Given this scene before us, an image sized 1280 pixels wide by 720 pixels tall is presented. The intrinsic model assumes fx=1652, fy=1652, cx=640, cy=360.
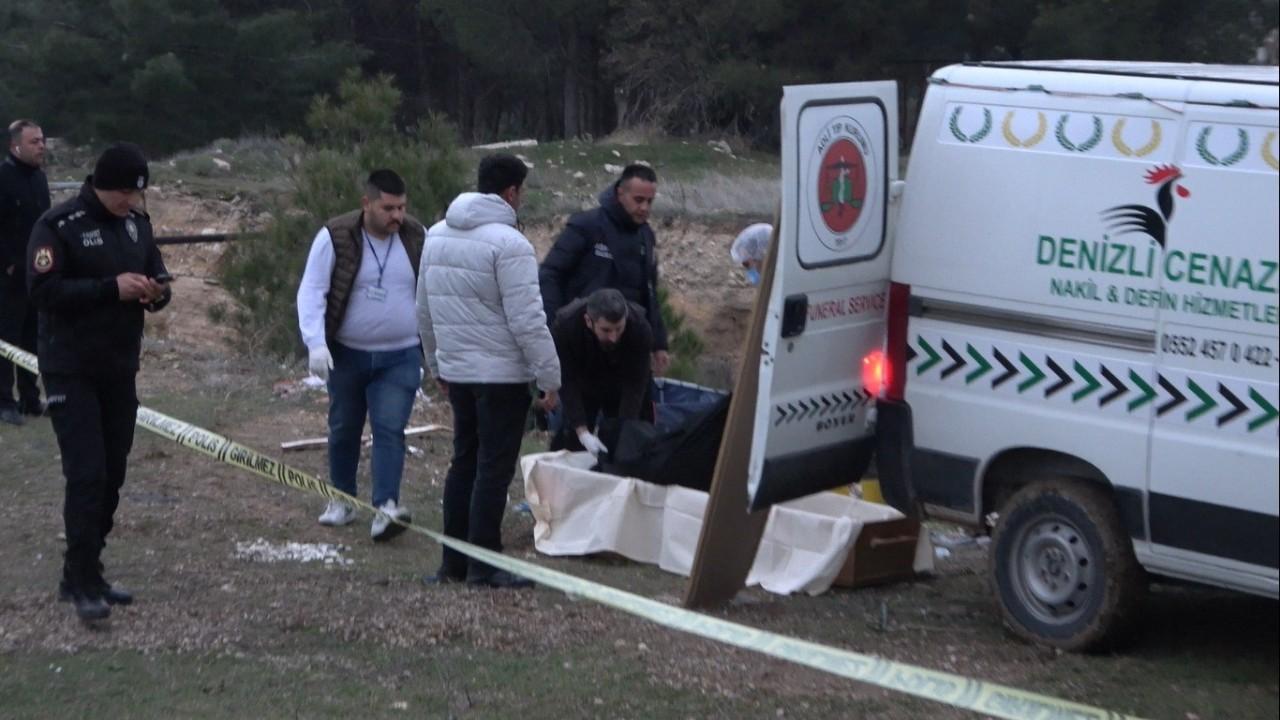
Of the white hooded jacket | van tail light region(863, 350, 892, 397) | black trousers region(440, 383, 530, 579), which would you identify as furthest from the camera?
black trousers region(440, 383, 530, 579)

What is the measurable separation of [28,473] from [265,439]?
5.38ft

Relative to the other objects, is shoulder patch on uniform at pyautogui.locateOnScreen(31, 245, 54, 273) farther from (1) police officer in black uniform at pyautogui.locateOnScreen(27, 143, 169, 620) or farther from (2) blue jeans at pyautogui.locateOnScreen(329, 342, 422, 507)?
(2) blue jeans at pyautogui.locateOnScreen(329, 342, 422, 507)

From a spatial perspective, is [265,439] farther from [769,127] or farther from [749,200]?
[769,127]

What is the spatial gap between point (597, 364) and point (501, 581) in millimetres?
1450

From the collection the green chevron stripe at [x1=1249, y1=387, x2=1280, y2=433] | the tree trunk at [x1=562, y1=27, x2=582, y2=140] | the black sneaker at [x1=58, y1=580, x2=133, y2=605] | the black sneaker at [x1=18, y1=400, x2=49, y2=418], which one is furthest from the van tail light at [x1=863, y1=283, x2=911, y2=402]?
the tree trunk at [x1=562, y1=27, x2=582, y2=140]

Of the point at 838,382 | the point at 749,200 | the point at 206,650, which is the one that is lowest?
the point at 749,200

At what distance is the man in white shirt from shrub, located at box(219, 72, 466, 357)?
20.3 ft

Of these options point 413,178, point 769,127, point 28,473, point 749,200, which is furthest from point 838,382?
point 769,127

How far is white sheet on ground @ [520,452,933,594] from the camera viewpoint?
734cm

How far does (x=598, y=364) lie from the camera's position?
26.9 ft

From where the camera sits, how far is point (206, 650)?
605 centimetres

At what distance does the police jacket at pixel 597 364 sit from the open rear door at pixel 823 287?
1.69m

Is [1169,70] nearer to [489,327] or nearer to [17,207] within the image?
[489,327]

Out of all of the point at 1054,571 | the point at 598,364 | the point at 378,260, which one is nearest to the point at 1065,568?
the point at 1054,571
